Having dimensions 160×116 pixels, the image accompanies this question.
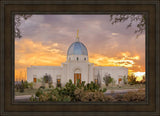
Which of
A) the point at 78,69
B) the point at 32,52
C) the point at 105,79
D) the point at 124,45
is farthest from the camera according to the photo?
the point at 78,69

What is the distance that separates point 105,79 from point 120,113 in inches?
489

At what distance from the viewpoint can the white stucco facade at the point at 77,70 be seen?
17281 millimetres

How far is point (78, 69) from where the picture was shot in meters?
18.1

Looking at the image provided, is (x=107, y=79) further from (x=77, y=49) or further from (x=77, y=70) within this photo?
(x=77, y=49)

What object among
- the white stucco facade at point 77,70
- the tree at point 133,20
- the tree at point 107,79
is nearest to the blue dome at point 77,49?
the white stucco facade at point 77,70

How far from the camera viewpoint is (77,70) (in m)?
Result: 18.1

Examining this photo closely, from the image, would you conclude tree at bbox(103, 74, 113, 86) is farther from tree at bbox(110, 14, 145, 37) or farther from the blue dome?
tree at bbox(110, 14, 145, 37)

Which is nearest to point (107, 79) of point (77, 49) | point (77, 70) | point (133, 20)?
point (77, 70)

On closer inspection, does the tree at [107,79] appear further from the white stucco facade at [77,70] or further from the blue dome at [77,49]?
the blue dome at [77,49]

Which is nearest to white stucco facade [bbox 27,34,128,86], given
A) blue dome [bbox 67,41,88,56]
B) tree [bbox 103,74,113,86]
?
blue dome [bbox 67,41,88,56]

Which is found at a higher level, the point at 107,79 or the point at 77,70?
the point at 77,70
